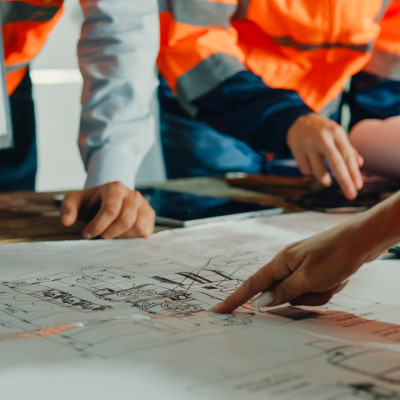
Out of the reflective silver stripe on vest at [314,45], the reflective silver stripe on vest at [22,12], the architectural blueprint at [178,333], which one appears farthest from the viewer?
the reflective silver stripe on vest at [314,45]

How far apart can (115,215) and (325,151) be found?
35 centimetres

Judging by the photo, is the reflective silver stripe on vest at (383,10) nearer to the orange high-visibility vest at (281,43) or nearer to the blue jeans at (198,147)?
the orange high-visibility vest at (281,43)

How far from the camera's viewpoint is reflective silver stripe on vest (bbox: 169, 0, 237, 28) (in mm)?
1120

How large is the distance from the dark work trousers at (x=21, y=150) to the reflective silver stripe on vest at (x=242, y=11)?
0.41 m

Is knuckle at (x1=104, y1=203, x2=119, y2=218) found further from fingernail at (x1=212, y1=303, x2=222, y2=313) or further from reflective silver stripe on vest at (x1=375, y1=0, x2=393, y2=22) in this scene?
reflective silver stripe on vest at (x1=375, y1=0, x2=393, y2=22)

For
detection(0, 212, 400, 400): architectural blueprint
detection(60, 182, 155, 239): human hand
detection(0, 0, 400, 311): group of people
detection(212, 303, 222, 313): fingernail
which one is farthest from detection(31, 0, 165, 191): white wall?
detection(212, 303, 222, 313): fingernail

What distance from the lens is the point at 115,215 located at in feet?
2.34

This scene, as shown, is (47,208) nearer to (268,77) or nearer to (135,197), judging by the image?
(135,197)

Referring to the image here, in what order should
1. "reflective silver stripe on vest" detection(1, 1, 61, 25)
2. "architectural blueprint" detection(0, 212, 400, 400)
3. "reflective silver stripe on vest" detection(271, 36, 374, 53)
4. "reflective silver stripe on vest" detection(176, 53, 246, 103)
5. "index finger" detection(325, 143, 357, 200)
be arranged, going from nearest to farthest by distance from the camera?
"architectural blueprint" detection(0, 212, 400, 400)
"index finger" detection(325, 143, 357, 200)
"reflective silver stripe on vest" detection(1, 1, 61, 25)
"reflective silver stripe on vest" detection(176, 53, 246, 103)
"reflective silver stripe on vest" detection(271, 36, 374, 53)

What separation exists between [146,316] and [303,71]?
935 mm

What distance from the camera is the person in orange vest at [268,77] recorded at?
1047mm

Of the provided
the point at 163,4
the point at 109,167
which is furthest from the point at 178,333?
the point at 163,4

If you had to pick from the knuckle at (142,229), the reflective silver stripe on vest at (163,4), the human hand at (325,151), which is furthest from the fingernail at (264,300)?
the reflective silver stripe on vest at (163,4)

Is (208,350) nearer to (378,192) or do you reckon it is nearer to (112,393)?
(112,393)
